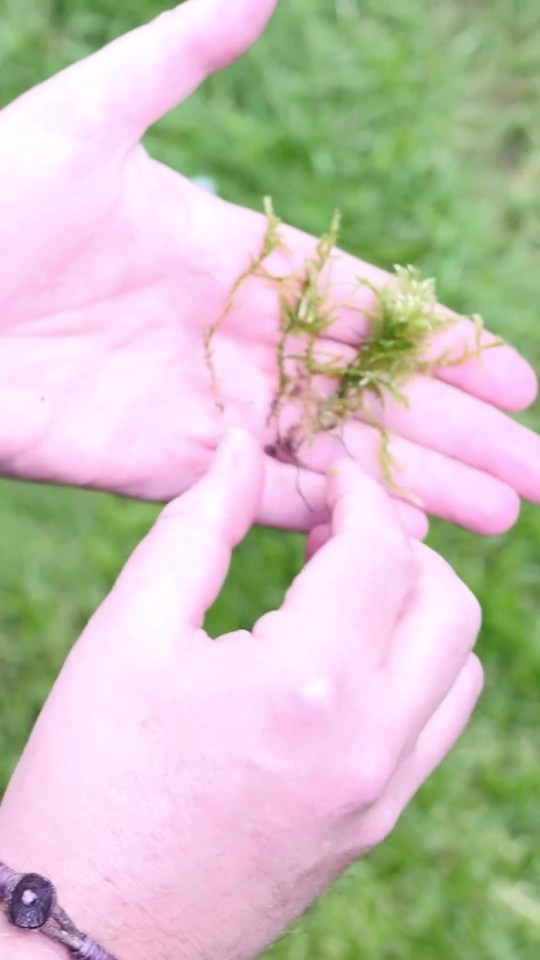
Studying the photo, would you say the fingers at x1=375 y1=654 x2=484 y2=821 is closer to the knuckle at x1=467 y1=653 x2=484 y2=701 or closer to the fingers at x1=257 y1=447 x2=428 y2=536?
the knuckle at x1=467 y1=653 x2=484 y2=701

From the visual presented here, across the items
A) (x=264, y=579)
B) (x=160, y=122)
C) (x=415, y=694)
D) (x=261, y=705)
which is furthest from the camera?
(x=160, y=122)

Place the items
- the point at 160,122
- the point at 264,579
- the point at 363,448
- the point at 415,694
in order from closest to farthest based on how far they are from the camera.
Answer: the point at 415,694
the point at 363,448
the point at 264,579
the point at 160,122

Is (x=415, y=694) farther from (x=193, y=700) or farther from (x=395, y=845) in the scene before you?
(x=395, y=845)

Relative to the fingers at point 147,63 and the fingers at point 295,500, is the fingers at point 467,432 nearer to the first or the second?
the fingers at point 295,500

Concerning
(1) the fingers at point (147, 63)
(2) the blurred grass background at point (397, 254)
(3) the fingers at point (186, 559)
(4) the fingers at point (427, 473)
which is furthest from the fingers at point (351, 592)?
(2) the blurred grass background at point (397, 254)

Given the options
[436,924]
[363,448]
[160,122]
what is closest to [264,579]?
[363,448]

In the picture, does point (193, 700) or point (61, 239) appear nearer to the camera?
point (193, 700)
